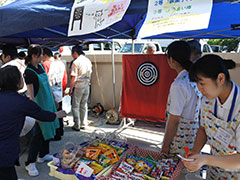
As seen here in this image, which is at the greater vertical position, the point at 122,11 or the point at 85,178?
the point at 122,11

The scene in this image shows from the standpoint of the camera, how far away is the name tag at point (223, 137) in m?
1.15

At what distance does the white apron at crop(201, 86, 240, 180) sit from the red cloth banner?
2.14m

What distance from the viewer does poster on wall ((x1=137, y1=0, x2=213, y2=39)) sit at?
1.21 meters

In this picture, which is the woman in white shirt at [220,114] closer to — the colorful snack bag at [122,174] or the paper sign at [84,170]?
the colorful snack bag at [122,174]

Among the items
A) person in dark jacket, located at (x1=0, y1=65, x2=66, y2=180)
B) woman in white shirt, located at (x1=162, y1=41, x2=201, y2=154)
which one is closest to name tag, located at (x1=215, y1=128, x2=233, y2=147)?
woman in white shirt, located at (x1=162, y1=41, x2=201, y2=154)

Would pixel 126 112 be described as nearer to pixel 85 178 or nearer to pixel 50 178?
pixel 50 178

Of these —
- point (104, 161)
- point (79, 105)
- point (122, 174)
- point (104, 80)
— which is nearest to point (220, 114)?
point (122, 174)

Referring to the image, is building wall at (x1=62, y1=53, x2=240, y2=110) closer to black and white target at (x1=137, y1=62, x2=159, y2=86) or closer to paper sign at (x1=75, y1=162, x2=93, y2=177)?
black and white target at (x1=137, y1=62, x2=159, y2=86)

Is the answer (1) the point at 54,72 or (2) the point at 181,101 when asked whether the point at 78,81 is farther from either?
(2) the point at 181,101

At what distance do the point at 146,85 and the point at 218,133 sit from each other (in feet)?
7.91

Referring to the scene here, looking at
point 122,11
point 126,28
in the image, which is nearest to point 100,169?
point 122,11

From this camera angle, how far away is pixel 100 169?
1381 millimetres

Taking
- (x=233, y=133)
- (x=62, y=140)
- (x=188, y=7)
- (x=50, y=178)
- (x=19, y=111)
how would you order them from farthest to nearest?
1. (x=62, y=140)
2. (x=50, y=178)
3. (x=19, y=111)
4. (x=188, y=7)
5. (x=233, y=133)

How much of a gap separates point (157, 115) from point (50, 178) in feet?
6.83
